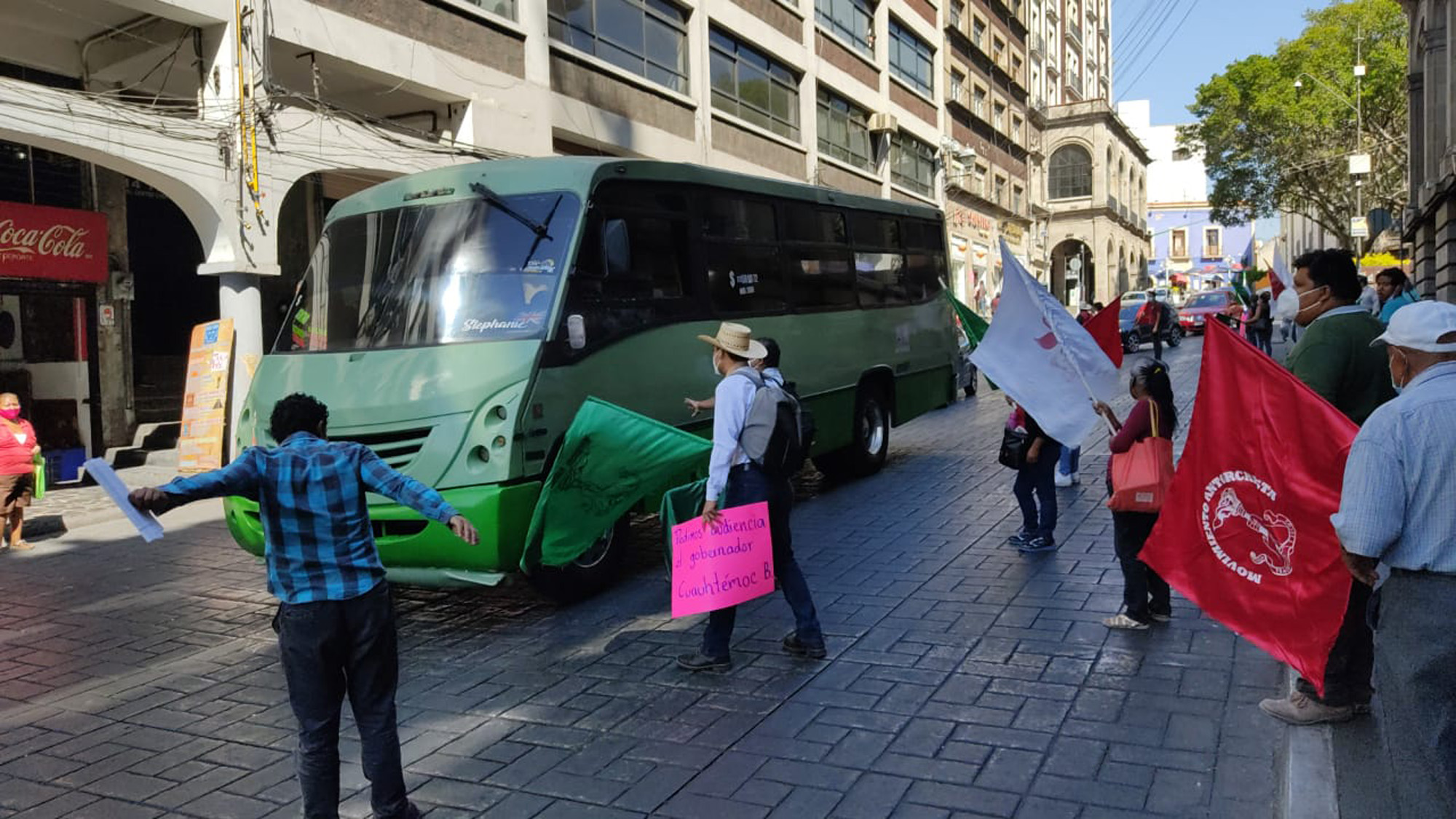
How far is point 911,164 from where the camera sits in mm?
36875

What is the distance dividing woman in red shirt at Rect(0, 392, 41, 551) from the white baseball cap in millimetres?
10524

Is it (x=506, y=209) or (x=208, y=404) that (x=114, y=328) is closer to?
(x=208, y=404)

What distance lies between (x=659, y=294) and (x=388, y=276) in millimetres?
2037

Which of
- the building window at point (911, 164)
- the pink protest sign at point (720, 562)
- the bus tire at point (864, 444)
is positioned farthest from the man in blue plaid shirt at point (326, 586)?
the building window at point (911, 164)

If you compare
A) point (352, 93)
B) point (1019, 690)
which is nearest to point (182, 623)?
point (1019, 690)

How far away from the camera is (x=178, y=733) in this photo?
5.16 metres

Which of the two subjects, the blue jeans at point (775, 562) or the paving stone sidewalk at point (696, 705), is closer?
the paving stone sidewalk at point (696, 705)

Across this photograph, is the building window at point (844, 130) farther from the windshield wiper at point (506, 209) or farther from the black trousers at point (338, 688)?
the black trousers at point (338, 688)

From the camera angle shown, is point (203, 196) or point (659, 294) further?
point (203, 196)

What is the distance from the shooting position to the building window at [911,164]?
1387 inches

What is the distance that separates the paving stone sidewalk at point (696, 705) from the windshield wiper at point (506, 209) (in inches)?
98.5

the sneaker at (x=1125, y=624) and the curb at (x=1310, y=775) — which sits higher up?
the sneaker at (x=1125, y=624)

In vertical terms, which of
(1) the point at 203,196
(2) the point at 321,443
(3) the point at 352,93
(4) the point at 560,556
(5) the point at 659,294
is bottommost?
(4) the point at 560,556

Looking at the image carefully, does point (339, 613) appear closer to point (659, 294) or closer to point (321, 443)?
point (321, 443)
